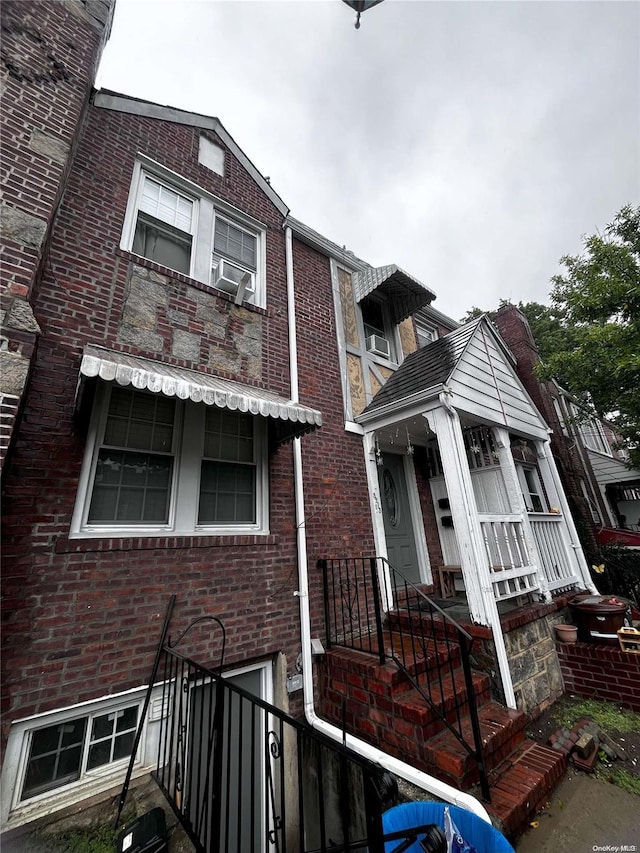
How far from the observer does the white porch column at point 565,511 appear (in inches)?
245

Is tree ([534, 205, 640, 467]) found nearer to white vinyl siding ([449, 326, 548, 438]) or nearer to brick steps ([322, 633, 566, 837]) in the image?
white vinyl siding ([449, 326, 548, 438])

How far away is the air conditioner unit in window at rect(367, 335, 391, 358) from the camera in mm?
6535

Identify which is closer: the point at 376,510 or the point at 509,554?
the point at 509,554

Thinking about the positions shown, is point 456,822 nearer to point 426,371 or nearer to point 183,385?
point 183,385

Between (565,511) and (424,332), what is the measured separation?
5039 millimetres

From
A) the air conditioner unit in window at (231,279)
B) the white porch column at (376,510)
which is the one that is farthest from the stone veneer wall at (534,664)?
the air conditioner unit in window at (231,279)

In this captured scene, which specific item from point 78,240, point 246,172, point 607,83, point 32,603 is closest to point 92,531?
point 32,603

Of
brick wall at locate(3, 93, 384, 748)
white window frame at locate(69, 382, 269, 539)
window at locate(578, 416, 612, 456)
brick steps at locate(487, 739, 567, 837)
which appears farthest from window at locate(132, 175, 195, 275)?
window at locate(578, 416, 612, 456)

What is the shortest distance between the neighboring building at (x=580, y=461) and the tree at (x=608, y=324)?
964 millimetres

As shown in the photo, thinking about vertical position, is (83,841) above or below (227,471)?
below

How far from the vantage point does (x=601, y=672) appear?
174 inches

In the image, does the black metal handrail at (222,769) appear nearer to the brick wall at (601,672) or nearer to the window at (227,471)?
the window at (227,471)

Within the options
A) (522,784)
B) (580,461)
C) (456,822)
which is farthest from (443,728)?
(580,461)

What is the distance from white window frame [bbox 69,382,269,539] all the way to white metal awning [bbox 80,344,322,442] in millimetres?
363
